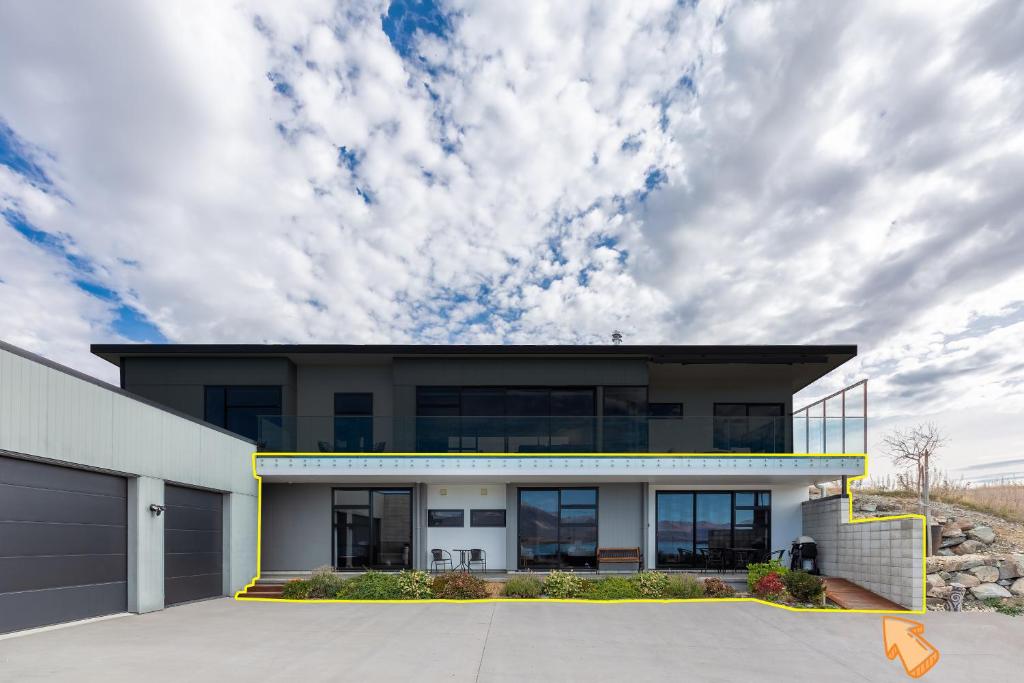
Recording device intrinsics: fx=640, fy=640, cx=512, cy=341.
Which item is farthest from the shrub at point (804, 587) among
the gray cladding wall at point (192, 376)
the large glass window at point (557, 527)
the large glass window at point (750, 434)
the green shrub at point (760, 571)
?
the gray cladding wall at point (192, 376)

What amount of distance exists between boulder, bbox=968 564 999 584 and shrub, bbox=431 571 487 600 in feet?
34.2

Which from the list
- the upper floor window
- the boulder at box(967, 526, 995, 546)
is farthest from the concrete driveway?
the upper floor window

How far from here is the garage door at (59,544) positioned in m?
8.45

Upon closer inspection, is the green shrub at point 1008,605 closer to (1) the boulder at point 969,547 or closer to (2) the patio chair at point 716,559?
(1) the boulder at point 969,547

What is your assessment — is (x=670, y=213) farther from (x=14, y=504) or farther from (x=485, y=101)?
(x=14, y=504)

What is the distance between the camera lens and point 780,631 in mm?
10609

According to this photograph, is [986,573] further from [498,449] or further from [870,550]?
[498,449]

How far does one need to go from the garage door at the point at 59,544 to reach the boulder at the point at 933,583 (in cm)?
1535

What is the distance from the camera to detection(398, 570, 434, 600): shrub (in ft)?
45.9

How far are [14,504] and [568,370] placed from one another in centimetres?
1282

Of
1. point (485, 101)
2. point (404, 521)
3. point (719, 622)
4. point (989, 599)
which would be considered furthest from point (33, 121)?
point (989, 599)

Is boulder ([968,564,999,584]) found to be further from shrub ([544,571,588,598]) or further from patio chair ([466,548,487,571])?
patio chair ([466,548,487,571])

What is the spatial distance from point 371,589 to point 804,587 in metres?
9.26

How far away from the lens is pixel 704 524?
1786 centimetres
